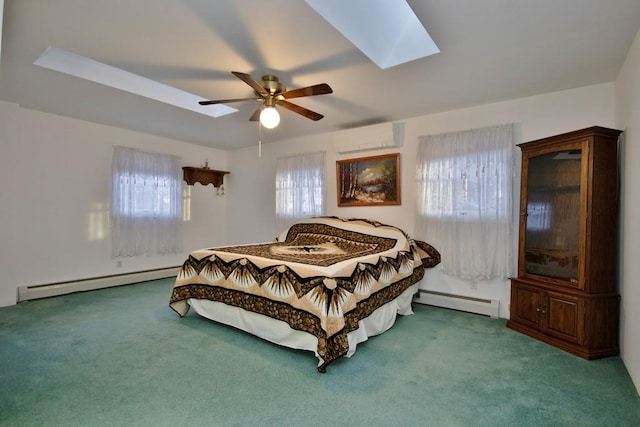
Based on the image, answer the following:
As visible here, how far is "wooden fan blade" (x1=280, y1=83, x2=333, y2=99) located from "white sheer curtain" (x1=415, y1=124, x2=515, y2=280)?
73.8 inches

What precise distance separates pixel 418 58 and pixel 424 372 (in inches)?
94.0

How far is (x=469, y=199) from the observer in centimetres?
357

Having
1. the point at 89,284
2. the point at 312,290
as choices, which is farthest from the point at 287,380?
the point at 89,284

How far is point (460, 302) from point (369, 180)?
1930 mm

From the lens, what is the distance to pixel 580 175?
2.56 meters

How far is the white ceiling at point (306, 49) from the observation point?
6.40 feet

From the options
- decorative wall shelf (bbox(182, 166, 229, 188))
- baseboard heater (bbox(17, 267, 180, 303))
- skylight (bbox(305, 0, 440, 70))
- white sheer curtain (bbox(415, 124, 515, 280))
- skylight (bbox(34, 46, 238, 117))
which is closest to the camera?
skylight (bbox(305, 0, 440, 70))

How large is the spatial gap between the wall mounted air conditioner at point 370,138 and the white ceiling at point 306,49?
17.2 inches

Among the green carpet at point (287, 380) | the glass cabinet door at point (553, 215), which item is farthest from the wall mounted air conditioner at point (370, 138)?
the green carpet at point (287, 380)

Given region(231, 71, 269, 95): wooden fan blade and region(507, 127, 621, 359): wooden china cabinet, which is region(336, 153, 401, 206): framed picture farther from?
region(231, 71, 269, 95): wooden fan blade

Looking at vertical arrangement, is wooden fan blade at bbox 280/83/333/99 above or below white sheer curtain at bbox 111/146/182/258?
above

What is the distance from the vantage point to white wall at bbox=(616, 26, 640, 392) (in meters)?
2.10

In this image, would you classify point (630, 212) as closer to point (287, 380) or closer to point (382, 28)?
point (382, 28)

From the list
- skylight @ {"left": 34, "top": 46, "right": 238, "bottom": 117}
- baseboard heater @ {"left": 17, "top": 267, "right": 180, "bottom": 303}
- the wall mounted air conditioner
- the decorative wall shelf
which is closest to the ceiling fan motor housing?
skylight @ {"left": 34, "top": 46, "right": 238, "bottom": 117}
